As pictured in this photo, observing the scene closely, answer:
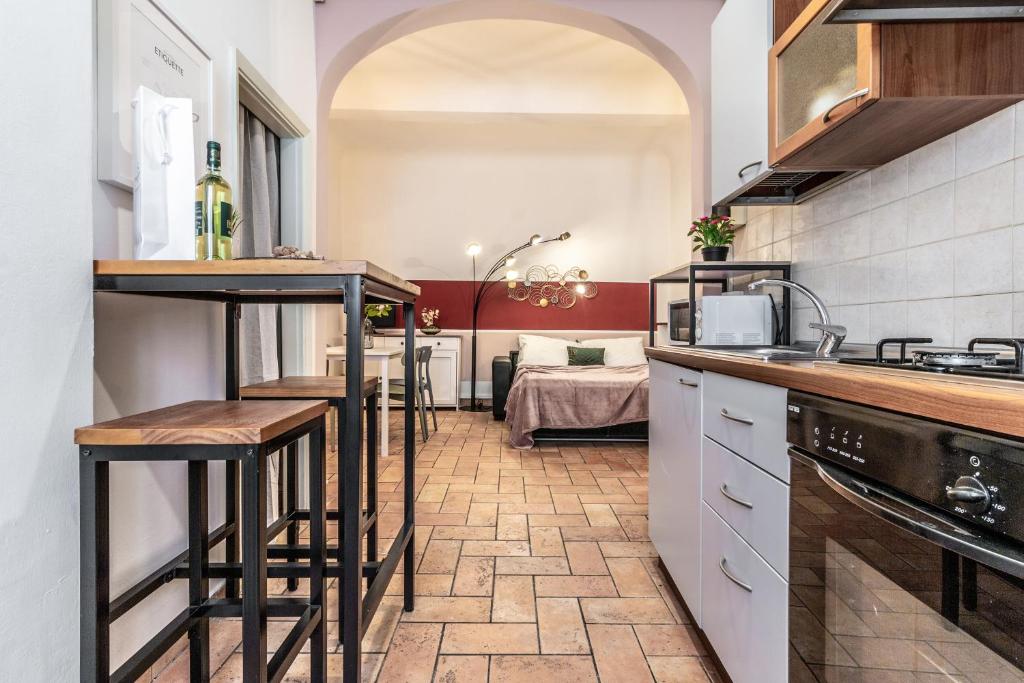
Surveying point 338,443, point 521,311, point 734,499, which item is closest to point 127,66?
point 338,443

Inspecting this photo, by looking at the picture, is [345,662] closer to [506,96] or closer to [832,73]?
[832,73]

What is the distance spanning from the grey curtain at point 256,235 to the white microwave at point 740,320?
1.97 m

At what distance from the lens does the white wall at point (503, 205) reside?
20.5ft

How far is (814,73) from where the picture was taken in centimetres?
152

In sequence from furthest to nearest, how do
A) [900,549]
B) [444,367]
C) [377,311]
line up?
1. [444,367]
2. [377,311]
3. [900,549]

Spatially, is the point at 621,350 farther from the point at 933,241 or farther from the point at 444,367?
the point at 933,241

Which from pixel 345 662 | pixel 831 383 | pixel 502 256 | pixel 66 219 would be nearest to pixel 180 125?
pixel 66 219

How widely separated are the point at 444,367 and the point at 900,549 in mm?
5364

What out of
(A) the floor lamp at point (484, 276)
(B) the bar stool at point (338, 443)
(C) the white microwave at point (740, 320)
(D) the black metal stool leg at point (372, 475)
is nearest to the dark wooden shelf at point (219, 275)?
(B) the bar stool at point (338, 443)

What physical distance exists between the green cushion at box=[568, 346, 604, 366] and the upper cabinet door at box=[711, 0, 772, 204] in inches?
136

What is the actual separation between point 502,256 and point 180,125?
5.13m

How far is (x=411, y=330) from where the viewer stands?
5.93ft

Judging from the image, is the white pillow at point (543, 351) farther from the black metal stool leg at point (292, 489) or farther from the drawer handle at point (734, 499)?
the drawer handle at point (734, 499)

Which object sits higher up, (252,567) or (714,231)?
(714,231)
